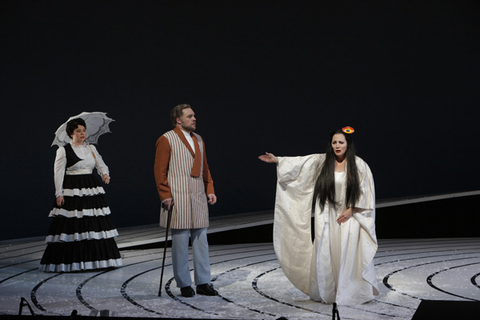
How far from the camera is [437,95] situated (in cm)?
876

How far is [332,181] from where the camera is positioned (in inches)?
157

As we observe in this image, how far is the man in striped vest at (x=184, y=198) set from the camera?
419 centimetres

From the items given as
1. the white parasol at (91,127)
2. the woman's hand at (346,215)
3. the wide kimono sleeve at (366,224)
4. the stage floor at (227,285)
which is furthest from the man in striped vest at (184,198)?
the white parasol at (91,127)

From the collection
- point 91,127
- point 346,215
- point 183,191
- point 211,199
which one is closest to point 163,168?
point 183,191

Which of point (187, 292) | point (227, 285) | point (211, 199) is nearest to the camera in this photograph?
point (187, 292)

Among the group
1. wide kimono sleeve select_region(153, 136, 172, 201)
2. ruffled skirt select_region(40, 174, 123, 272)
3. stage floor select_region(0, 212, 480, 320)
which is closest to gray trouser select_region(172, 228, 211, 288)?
stage floor select_region(0, 212, 480, 320)

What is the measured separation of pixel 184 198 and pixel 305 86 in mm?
4854

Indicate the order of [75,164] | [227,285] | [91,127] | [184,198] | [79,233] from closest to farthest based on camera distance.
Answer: [184,198] < [227,285] < [79,233] < [75,164] < [91,127]

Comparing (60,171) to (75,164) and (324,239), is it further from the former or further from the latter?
(324,239)

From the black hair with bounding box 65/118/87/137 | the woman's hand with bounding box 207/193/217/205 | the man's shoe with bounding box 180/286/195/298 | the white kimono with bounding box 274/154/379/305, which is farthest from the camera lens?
the black hair with bounding box 65/118/87/137

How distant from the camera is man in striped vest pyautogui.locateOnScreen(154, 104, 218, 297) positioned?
4.19m

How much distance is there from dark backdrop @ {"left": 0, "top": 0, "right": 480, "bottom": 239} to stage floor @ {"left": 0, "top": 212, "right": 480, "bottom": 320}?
5.94 feet

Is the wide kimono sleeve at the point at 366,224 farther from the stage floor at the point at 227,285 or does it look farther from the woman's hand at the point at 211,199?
the woman's hand at the point at 211,199

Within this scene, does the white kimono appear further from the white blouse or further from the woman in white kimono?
the white blouse
